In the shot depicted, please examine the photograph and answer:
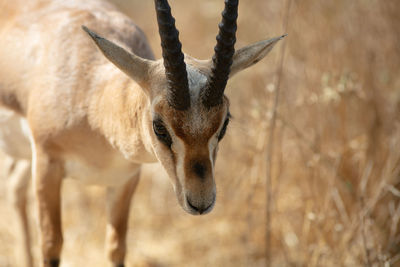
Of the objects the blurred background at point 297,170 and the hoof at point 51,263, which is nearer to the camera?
the hoof at point 51,263

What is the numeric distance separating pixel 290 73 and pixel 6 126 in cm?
311

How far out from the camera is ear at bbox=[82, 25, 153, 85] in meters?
2.77

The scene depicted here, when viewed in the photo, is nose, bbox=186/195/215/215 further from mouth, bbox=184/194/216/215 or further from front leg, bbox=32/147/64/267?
front leg, bbox=32/147/64/267

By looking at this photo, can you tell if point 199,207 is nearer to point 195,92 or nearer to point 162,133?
point 162,133

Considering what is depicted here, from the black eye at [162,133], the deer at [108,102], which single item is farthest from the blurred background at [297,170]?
the black eye at [162,133]

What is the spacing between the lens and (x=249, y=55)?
2.96 metres

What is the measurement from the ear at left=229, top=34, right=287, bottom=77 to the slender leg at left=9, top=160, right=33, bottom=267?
2875 mm

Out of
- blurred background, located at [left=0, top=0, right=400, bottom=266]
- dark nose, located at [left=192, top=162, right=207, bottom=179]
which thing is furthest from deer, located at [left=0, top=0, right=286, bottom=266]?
blurred background, located at [left=0, top=0, right=400, bottom=266]

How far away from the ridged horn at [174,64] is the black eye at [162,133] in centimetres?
14

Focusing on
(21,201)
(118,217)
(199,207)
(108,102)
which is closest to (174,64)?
(199,207)

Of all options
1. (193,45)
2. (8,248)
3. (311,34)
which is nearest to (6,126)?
(8,248)

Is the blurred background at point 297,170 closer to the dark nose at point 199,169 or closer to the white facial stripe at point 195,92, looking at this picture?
the white facial stripe at point 195,92

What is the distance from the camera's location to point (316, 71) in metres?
5.45

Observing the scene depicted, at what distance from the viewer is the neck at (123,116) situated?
3000 mm
